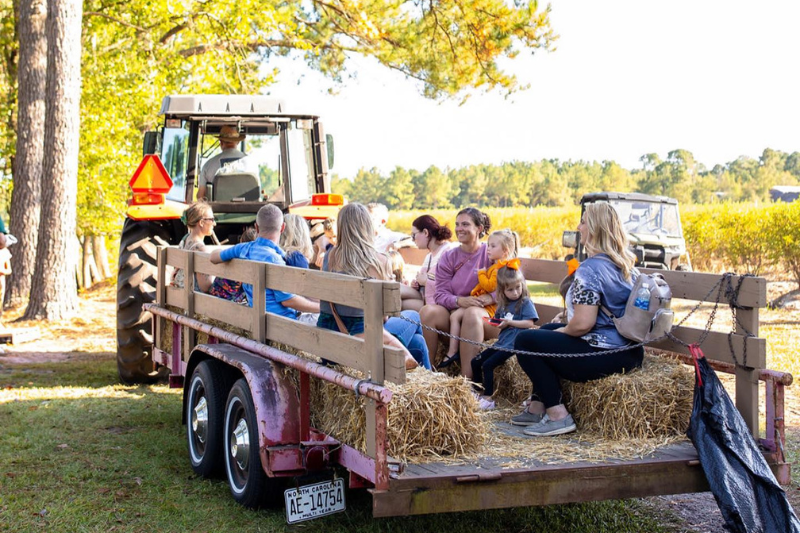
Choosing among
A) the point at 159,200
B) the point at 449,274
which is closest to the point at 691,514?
the point at 449,274

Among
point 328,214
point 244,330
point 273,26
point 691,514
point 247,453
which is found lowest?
point 691,514

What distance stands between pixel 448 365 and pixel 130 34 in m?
16.0

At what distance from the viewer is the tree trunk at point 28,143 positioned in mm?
14617

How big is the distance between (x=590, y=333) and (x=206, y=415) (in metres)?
2.30

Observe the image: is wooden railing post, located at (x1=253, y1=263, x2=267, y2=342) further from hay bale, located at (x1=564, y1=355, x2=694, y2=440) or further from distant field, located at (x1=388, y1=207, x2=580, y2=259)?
distant field, located at (x1=388, y1=207, x2=580, y2=259)

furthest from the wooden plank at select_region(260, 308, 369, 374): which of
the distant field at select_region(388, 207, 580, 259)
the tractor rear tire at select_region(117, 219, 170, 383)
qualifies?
the distant field at select_region(388, 207, 580, 259)

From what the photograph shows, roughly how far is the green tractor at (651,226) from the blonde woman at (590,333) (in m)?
12.1

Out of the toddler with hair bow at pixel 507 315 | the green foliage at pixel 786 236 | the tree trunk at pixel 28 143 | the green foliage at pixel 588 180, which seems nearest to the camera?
the toddler with hair bow at pixel 507 315

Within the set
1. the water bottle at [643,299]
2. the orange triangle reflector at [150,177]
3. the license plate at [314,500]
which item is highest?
the orange triangle reflector at [150,177]

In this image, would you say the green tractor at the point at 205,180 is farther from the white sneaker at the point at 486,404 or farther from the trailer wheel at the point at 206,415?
the white sneaker at the point at 486,404

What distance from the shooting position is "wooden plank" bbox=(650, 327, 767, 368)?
172 inches

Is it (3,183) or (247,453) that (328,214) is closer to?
(247,453)

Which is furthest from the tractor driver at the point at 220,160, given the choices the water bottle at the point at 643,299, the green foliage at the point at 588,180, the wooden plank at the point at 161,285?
the green foliage at the point at 588,180

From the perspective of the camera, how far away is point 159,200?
340 inches
